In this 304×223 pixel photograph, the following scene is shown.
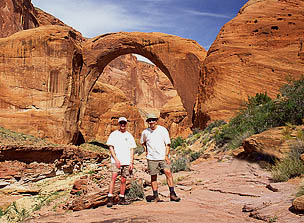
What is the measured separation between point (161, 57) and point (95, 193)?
15427 millimetres

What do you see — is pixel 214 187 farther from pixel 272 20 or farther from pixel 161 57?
pixel 161 57

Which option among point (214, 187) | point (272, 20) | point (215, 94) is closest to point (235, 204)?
point (214, 187)

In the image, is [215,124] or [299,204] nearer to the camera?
[299,204]

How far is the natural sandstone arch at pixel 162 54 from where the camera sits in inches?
683

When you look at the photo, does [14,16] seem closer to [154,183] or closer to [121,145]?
[121,145]

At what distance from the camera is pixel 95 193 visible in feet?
14.3

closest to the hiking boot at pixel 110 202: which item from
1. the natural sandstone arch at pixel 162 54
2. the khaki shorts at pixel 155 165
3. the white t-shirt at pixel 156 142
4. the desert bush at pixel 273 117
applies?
the khaki shorts at pixel 155 165

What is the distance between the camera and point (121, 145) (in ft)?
14.3

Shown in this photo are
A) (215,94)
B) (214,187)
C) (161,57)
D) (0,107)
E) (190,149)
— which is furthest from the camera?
(161,57)

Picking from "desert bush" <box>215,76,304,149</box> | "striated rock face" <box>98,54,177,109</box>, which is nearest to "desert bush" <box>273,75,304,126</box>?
"desert bush" <box>215,76,304,149</box>

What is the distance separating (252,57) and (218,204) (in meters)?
10.9

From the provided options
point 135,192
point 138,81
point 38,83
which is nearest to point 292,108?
point 135,192

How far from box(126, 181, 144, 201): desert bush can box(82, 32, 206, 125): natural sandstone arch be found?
1241cm

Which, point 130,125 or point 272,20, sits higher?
point 272,20
